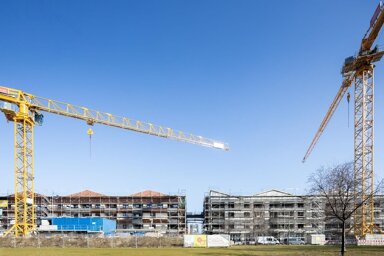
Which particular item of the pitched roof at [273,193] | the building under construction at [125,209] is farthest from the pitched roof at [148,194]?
the pitched roof at [273,193]

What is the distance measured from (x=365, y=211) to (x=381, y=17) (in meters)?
32.7

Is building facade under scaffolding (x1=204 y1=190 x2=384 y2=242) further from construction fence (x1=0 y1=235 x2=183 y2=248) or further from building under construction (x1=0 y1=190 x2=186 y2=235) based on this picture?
construction fence (x1=0 y1=235 x2=183 y2=248)

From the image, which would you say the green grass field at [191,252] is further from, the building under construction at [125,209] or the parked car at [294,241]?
the building under construction at [125,209]

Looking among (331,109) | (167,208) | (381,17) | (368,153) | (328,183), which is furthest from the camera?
(167,208)

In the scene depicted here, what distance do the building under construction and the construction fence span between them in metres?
57.0

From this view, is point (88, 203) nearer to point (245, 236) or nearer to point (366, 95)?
point (245, 236)

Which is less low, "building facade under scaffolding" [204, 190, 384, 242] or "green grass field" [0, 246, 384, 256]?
"green grass field" [0, 246, 384, 256]

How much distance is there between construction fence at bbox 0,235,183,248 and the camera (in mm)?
61969

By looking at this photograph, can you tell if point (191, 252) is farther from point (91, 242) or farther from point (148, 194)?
point (148, 194)

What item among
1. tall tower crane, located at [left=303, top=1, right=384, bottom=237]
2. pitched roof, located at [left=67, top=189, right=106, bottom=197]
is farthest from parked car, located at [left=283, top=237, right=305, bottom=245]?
pitched roof, located at [left=67, top=189, right=106, bottom=197]

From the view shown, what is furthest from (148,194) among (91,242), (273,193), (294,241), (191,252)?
(191,252)

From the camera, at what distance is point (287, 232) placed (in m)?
115

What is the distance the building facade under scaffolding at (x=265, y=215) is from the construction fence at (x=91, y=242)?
54145 mm

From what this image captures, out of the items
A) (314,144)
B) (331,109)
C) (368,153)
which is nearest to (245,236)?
(314,144)
